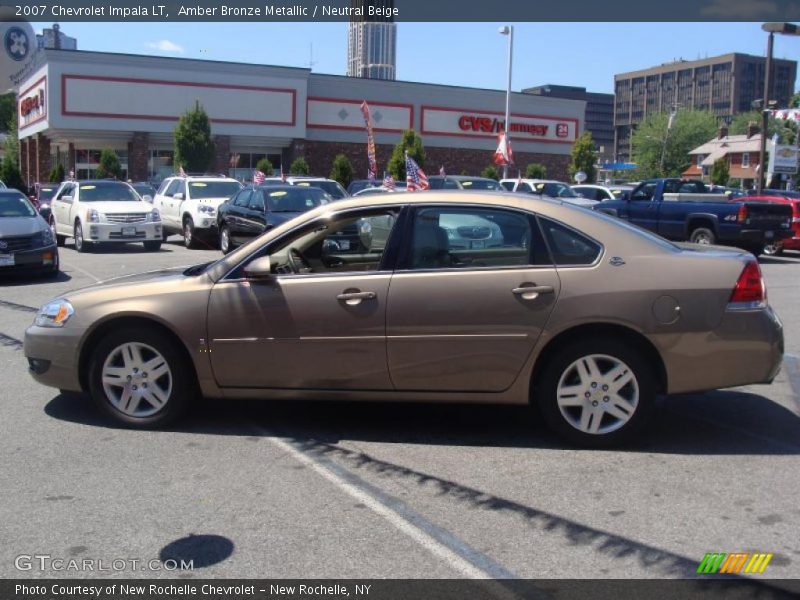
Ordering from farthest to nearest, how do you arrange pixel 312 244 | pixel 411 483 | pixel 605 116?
pixel 605 116
pixel 312 244
pixel 411 483

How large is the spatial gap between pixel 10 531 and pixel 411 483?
2.08 meters

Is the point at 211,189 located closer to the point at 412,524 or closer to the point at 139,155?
the point at 412,524

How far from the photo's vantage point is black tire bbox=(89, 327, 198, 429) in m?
5.77

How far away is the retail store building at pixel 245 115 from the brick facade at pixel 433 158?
61 millimetres

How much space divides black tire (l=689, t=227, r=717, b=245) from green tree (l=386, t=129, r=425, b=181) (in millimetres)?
22499

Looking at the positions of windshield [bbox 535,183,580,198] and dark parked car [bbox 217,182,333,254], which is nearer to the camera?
dark parked car [bbox 217,182,333,254]

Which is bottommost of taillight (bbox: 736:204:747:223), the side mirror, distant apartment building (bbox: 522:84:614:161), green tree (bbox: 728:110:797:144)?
the side mirror

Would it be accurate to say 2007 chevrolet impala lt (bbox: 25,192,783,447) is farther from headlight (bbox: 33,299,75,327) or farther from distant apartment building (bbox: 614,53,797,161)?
distant apartment building (bbox: 614,53,797,161)

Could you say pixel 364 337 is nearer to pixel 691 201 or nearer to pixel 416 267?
pixel 416 267

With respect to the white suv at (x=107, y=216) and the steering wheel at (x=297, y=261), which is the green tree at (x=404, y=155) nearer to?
the white suv at (x=107, y=216)

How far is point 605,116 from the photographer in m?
198

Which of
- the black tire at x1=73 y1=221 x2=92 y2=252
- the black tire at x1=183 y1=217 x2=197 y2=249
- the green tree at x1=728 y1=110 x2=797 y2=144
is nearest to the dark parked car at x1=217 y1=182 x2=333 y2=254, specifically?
the black tire at x1=183 y1=217 x2=197 y2=249

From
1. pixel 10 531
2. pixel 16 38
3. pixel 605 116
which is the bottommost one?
pixel 10 531

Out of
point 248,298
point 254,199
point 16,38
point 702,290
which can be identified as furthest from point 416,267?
point 254,199
